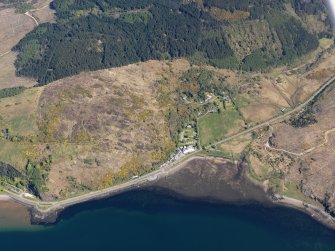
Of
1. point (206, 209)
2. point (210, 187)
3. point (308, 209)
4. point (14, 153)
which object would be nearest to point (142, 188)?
point (210, 187)

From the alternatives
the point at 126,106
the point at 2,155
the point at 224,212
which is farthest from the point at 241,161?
the point at 2,155

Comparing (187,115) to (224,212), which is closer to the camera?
(224,212)

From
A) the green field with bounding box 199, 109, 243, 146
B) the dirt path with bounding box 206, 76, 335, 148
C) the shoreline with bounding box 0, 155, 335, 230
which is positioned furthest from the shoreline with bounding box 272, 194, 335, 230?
the green field with bounding box 199, 109, 243, 146

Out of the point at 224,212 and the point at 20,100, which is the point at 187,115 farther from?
the point at 20,100

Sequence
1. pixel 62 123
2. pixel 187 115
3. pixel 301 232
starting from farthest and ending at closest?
pixel 187 115
pixel 62 123
pixel 301 232

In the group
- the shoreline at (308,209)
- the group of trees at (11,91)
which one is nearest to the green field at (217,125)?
the shoreline at (308,209)

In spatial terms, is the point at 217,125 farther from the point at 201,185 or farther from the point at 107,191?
the point at 107,191
